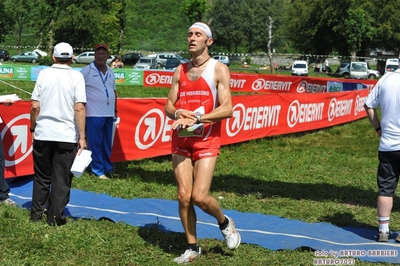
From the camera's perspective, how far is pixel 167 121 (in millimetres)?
10891

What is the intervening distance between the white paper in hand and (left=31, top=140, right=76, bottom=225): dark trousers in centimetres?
23

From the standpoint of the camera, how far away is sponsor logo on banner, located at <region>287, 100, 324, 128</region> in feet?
47.0

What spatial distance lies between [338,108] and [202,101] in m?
12.0

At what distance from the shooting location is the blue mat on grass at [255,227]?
5.88 meters

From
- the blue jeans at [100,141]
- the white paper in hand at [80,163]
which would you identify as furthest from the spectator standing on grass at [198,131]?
the blue jeans at [100,141]

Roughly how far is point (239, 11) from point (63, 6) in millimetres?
32624

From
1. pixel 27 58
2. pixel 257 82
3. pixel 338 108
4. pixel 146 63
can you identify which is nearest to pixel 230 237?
pixel 338 108

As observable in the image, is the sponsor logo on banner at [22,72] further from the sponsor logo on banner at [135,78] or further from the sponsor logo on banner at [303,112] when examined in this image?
the sponsor logo on banner at [303,112]

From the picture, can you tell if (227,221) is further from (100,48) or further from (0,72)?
(0,72)

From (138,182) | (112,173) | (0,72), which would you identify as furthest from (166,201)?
(0,72)

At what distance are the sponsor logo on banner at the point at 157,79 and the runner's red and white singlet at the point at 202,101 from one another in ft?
76.9

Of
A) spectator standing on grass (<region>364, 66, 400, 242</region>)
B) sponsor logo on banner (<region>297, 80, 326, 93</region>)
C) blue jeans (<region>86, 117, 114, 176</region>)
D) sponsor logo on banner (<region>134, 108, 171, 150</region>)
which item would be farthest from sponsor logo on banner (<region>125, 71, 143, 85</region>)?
spectator standing on grass (<region>364, 66, 400, 242</region>)

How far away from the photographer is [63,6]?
230ft

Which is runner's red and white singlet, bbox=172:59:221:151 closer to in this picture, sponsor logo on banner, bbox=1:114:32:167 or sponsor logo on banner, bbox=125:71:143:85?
sponsor logo on banner, bbox=1:114:32:167
